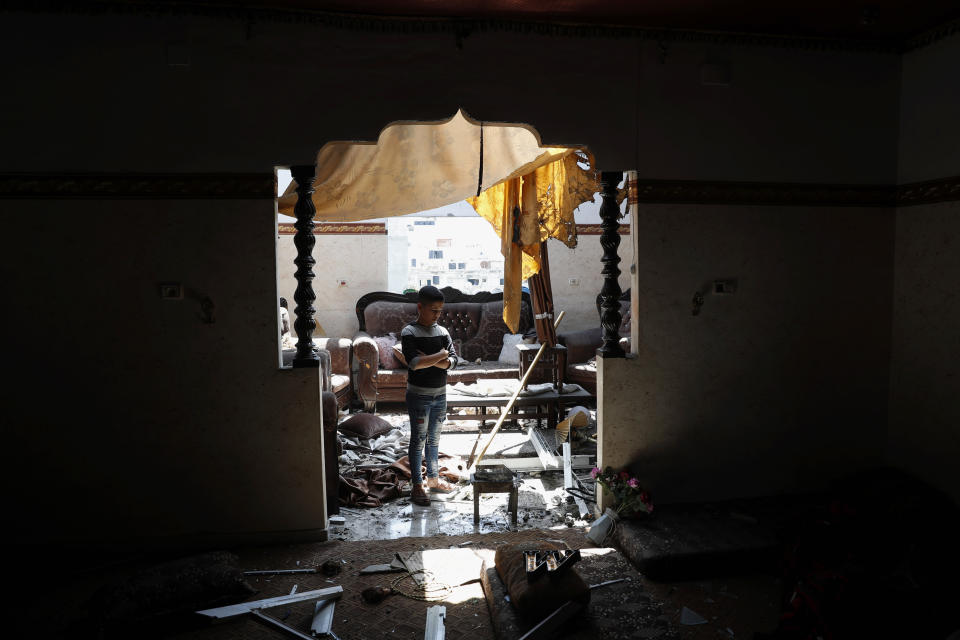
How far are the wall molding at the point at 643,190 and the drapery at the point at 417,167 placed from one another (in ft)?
2.97

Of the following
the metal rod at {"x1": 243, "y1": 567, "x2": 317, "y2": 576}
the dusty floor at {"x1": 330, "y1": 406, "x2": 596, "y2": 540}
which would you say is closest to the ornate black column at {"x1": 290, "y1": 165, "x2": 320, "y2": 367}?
the metal rod at {"x1": 243, "y1": 567, "x2": 317, "y2": 576}

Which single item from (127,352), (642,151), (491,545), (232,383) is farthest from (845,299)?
(127,352)

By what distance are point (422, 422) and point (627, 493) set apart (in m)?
1.56

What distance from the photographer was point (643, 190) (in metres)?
4.01

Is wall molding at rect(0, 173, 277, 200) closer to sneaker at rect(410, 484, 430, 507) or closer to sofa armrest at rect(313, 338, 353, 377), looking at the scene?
sneaker at rect(410, 484, 430, 507)

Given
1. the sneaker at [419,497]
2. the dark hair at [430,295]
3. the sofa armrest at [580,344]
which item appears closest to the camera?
the dark hair at [430,295]

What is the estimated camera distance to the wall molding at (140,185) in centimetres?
355

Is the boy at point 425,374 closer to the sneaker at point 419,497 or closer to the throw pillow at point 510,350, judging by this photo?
the sneaker at point 419,497

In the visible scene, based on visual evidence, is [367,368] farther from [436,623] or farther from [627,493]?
[436,623]

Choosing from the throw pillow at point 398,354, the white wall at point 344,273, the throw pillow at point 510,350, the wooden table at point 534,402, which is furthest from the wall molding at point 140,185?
the white wall at point 344,273

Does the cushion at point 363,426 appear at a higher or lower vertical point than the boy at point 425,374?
lower

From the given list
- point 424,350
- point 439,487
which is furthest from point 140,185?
point 439,487

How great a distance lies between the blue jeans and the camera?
4.70 metres

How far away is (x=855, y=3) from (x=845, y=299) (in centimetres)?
178
